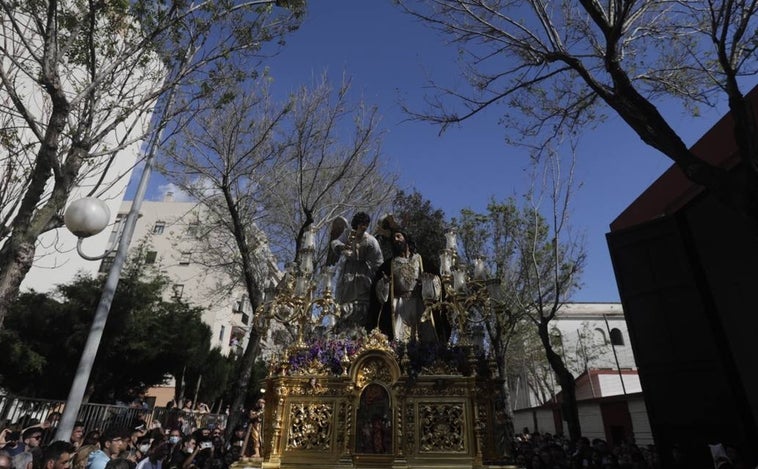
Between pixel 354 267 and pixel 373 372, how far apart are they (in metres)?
2.35

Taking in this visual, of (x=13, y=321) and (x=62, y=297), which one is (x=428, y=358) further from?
(x=62, y=297)

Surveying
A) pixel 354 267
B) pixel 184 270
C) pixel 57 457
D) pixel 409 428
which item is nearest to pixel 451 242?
pixel 354 267

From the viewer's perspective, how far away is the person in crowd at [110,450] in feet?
18.2

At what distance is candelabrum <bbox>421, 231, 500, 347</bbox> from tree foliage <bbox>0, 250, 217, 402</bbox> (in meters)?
15.9

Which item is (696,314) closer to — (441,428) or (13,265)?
(441,428)

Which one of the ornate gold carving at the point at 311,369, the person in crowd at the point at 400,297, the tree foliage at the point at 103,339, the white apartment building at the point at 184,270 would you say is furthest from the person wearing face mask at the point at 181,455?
the white apartment building at the point at 184,270

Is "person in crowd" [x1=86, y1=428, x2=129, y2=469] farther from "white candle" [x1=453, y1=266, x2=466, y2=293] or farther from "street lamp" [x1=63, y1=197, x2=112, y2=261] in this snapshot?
"white candle" [x1=453, y1=266, x2=466, y2=293]

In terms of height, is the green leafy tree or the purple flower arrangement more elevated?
the green leafy tree

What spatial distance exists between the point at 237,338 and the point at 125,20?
32.6 meters

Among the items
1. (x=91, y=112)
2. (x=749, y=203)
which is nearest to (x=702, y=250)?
(x=749, y=203)

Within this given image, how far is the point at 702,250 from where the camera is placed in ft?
31.8

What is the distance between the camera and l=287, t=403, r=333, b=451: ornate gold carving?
5.24 metres

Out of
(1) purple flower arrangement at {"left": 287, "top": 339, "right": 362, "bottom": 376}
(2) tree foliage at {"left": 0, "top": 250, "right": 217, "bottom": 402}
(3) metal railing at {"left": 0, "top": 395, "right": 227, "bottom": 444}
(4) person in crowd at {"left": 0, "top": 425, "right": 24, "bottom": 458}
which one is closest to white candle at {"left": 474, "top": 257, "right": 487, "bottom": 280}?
(1) purple flower arrangement at {"left": 287, "top": 339, "right": 362, "bottom": 376}

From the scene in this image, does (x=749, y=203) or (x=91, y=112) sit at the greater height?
(x=91, y=112)
